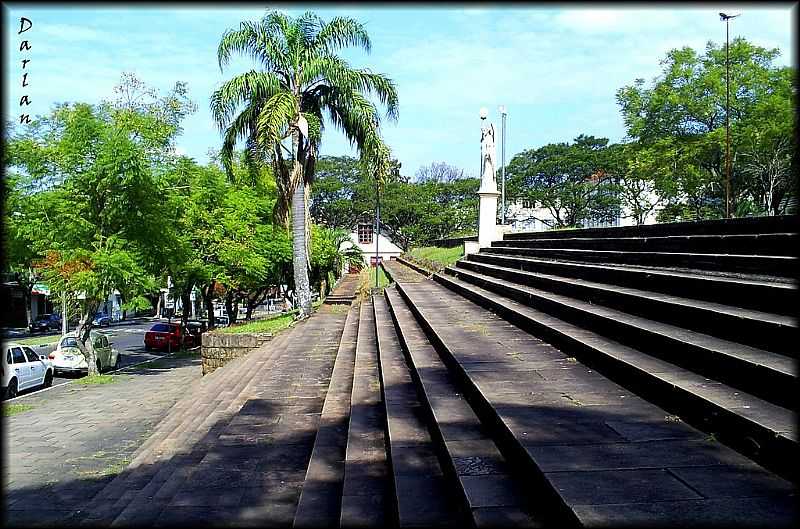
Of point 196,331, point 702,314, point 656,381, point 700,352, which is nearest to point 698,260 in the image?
point 702,314

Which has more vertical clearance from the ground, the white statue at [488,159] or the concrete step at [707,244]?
the white statue at [488,159]

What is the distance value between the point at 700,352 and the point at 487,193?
572 inches

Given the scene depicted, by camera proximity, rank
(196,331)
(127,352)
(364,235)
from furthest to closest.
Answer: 1. (364,235)
2. (196,331)
3. (127,352)

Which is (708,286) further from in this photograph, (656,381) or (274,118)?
(274,118)

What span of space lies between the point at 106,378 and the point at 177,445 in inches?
503

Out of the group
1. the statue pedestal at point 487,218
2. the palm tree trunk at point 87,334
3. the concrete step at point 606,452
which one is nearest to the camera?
the concrete step at point 606,452

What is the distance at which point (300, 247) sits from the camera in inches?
631

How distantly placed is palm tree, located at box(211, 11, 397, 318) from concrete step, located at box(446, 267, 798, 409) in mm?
10221

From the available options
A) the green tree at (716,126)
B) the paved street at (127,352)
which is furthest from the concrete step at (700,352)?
the green tree at (716,126)

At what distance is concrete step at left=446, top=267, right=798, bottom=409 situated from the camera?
3.27 meters

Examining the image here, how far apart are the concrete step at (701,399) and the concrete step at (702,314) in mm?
447

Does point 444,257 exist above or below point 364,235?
below

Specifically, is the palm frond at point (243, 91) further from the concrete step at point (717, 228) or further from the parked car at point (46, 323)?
the parked car at point (46, 323)

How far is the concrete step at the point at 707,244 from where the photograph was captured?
17.5 ft
